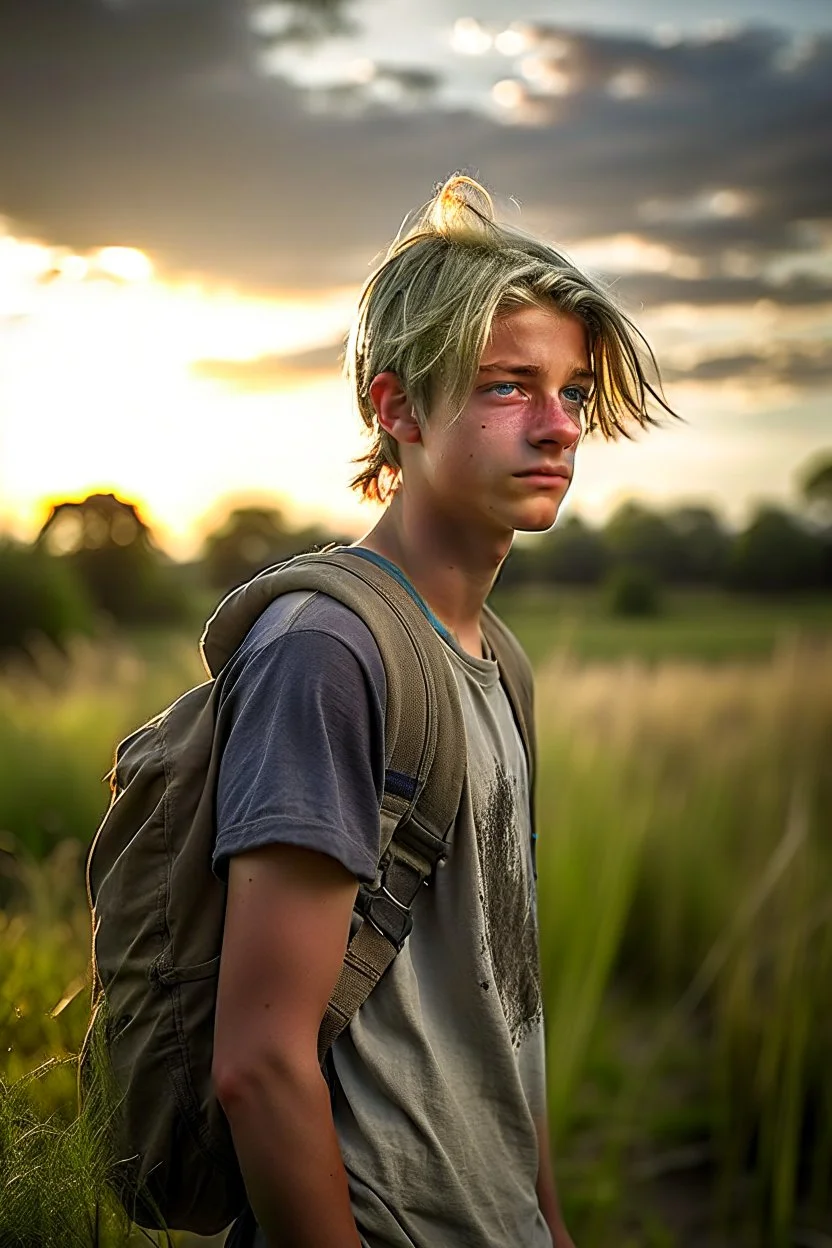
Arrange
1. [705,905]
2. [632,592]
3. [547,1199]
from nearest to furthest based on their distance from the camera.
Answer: [547,1199] → [705,905] → [632,592]

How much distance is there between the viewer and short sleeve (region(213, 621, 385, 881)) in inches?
47.8

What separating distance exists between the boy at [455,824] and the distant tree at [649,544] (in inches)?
273

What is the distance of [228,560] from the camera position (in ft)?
24.6

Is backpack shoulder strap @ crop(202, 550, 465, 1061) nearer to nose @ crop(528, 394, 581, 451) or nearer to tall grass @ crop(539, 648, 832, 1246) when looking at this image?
nose @ crop(528, 394, 581, 451)

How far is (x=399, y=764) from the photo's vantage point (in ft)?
4.35

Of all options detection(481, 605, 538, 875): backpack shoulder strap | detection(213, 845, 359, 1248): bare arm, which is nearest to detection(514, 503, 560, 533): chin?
detection(481, 605, 538, 875): backpack shoulder strap

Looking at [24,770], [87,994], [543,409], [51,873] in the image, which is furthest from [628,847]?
[543,409]

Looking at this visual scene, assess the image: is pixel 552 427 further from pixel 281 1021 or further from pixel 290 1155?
pixel 290 1155

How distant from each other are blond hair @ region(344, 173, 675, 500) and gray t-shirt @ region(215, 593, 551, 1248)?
38 cm

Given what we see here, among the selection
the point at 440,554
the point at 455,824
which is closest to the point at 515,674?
the point at 440,554

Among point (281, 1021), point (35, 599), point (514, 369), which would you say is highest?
point (514, 369)

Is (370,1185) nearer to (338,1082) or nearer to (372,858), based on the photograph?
(338,1082)

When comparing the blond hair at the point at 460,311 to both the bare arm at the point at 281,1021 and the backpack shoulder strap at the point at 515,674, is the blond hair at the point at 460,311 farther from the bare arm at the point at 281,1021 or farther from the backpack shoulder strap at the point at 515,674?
the bare arm at the point at 281,1021

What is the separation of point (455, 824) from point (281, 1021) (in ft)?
1.09
